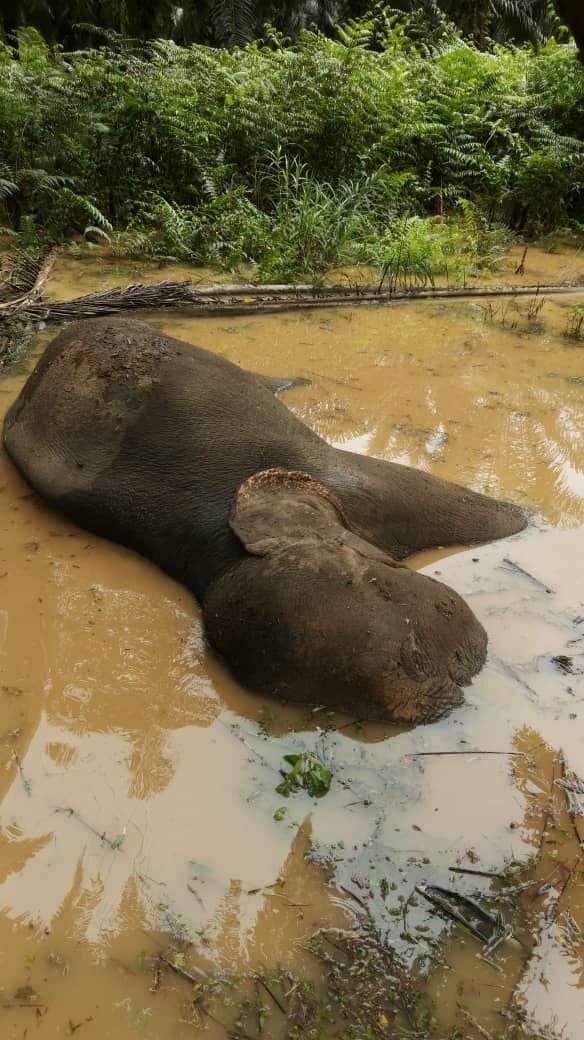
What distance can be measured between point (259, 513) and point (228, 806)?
1.20 meters

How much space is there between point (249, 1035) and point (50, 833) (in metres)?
0.86

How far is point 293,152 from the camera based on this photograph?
9383mm

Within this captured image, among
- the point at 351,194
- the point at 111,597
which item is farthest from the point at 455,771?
the point at 351,194

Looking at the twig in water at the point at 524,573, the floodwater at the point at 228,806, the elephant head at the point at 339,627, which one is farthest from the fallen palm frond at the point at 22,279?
the twig in water at the point at 524,573

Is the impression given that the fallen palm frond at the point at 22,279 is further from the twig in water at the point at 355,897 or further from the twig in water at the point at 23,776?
the twig in water at the point at 355,897

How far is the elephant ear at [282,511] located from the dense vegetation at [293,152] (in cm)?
452

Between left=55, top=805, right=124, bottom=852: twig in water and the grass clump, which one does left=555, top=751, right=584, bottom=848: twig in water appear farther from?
the grass clump

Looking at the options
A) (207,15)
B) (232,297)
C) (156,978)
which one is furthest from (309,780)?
(207,15)

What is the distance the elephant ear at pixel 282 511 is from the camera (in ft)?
10.3

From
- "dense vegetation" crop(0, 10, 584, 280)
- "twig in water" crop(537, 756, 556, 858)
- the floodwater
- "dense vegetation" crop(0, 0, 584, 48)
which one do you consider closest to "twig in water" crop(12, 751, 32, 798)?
the floodwater

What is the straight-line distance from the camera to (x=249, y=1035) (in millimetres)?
1944

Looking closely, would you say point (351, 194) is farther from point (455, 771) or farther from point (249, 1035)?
point (249, 1035)

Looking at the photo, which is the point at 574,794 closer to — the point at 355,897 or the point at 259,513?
the point at 355,897

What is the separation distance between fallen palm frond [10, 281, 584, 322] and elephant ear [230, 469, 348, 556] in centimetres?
354
